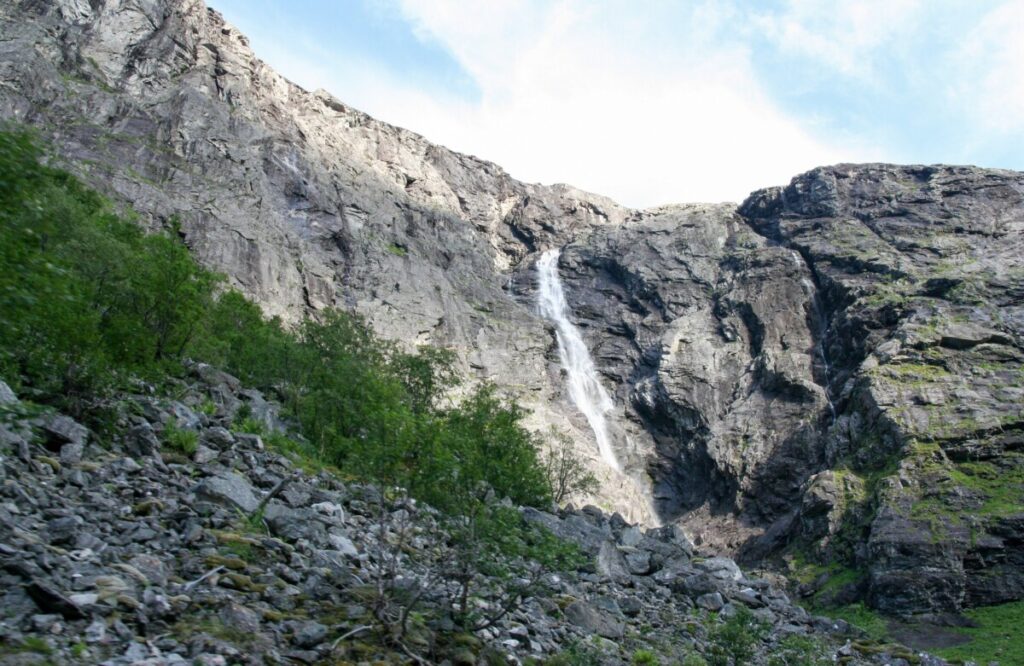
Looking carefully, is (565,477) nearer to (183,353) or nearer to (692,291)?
(183,353)

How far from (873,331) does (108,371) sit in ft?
250

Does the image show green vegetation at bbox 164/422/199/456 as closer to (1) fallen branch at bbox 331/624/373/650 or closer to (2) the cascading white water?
(1) fallen branch at bbox 331/624/373/650

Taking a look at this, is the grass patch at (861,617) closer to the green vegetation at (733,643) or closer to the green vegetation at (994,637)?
the green vegetation at (994,637)

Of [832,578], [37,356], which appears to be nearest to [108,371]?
[37,356]

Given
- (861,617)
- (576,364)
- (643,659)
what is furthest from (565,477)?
(576,364)

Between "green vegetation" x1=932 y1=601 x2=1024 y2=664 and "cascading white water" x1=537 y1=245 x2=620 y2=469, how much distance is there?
38728mm

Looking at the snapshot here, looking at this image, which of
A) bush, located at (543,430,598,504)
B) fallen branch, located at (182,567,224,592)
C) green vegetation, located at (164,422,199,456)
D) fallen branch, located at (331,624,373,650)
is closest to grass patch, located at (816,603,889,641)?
bush, located at (543,430,598,504)

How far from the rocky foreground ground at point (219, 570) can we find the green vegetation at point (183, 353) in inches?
40.0

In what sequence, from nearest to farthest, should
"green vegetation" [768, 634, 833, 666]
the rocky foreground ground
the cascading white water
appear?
the rocky foreground ground
"green vegetation" [768, 634, 833, 666]
the cascading white water

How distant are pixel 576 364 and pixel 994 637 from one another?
55.4m

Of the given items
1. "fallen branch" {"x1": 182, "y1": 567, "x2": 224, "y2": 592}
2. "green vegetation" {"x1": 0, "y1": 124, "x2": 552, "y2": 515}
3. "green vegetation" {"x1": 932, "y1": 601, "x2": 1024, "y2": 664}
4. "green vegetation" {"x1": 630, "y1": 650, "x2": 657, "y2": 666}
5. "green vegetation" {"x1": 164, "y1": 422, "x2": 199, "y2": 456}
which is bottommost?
"fallen branch" {"x1": 182, "y1": 567, "x2": 224, "y2": 592}

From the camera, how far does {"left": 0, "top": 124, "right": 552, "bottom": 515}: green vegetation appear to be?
340 inches

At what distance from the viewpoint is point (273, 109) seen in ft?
314

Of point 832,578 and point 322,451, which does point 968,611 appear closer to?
point 832,578
